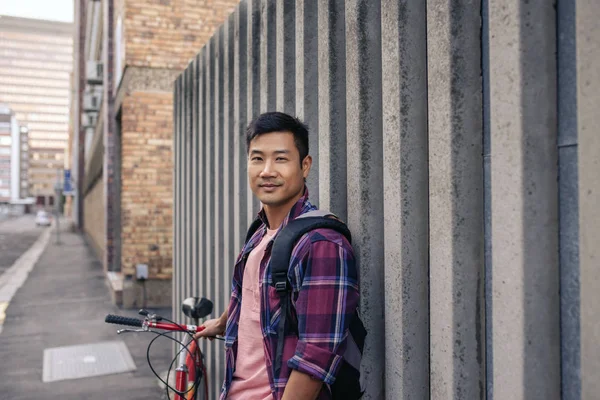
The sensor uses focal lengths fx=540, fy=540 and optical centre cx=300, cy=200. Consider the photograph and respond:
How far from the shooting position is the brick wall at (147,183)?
30.9 ft

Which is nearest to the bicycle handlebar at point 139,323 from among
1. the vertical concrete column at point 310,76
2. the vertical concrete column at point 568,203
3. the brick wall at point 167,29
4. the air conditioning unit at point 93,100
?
the vertical concrete column at point 310,76

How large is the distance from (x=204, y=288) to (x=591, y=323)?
12.3 feet

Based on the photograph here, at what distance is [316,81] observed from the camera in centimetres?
287

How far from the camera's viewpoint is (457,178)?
183cm

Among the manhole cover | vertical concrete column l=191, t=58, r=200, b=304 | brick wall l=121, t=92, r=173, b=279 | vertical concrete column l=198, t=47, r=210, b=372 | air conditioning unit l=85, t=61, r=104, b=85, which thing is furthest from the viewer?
air conditioning unit l=85, t=61, r=104, b=85

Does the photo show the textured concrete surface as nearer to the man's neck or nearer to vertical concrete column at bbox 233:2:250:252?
the man's neck

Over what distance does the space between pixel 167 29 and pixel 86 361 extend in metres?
5.91

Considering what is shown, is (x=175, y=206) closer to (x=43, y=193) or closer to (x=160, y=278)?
(x=160, y=278)

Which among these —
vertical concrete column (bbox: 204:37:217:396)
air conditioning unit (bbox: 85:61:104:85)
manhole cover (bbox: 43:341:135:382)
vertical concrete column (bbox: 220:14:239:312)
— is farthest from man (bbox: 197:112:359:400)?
air conditioning unit (bbox: 85:61:104:85)

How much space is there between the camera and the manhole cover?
19.7 feet

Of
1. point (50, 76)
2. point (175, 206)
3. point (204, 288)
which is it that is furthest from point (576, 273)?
point (50, 76)

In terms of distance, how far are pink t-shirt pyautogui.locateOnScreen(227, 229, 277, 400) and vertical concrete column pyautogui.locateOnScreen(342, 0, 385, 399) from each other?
0.42 m

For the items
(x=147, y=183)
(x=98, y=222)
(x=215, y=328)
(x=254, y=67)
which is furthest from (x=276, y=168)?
(x=98, y=222)

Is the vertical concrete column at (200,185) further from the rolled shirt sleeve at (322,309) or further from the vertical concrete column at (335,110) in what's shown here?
the rolled shirt sleeve at (322,309)
